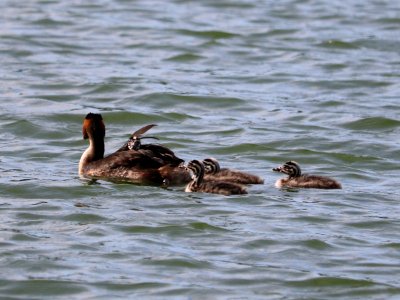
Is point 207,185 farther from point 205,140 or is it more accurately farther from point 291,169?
point 205,140

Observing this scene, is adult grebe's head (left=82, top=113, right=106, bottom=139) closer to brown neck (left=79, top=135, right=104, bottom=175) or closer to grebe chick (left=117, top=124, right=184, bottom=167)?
brown neck (left=79, top=135, right=104, bottom=175)

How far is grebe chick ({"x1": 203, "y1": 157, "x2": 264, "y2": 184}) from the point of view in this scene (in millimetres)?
14344

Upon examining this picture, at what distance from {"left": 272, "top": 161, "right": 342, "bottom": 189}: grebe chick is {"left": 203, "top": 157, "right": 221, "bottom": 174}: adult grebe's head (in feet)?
2.18

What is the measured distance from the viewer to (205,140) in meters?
17.0

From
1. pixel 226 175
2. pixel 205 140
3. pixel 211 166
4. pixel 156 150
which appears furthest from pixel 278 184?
pixel 205 140

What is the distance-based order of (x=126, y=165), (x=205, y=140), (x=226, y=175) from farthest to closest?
(x=205, y=140), (x=126, y=165), (x=226, y=175)

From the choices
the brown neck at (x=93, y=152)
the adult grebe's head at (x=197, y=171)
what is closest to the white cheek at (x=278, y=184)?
the adult grebe's head at (x=197, y=171)

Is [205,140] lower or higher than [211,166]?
lower

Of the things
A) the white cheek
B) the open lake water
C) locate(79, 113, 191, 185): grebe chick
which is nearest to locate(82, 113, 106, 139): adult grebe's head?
locate(79, 113, 191, 185): grebe chick

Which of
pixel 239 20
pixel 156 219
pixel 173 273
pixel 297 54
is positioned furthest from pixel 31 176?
pixel 239 20

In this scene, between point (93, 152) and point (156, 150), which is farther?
point (93, 152)

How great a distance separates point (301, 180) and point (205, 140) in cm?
297

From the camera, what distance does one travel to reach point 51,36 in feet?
80.4

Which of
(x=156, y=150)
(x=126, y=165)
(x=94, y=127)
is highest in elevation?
(x=94, y=127)
